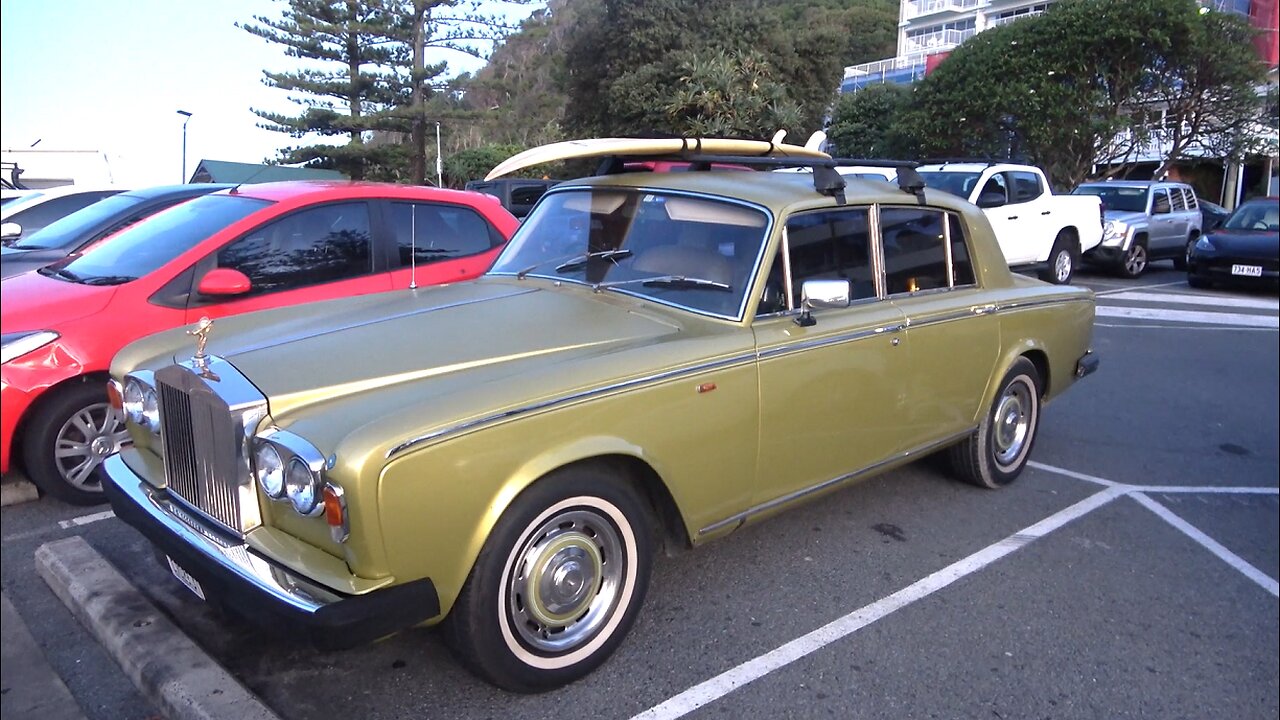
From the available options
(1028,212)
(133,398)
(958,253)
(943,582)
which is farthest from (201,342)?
(1028,212)

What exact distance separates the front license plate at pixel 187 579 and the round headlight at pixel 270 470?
17.5 inches

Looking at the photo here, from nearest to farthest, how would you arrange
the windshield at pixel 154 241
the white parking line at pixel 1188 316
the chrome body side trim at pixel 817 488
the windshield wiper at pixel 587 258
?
the chrome body side trim at pixel 817 488 < the windshield wiper at pixel 587 258 < the windshield at pixel 154 241 < the white parking line at pixel 1188 316

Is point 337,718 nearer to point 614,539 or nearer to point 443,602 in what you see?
point 443,602

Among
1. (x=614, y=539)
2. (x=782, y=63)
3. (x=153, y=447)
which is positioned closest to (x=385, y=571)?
(x=614, y=539)

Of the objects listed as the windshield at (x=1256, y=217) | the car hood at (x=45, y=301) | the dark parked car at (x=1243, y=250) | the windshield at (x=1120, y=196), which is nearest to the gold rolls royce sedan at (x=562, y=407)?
the car hood at (x=45, y=301)

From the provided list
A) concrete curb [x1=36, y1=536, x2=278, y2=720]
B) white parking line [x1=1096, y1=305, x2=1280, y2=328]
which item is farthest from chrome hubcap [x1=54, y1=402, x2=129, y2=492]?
white parking line [x1=1096, y1=305, x2=1280, y2=328]

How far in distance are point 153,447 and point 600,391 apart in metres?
1.65

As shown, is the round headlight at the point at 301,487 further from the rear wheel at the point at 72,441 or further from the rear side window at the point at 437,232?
the rear side window at the point at 437,232

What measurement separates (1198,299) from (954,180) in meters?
4.08

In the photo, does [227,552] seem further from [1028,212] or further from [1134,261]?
[1134,261]

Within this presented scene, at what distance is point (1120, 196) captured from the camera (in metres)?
17.4

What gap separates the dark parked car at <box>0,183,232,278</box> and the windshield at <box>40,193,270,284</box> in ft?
0.53

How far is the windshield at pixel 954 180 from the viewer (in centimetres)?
1264

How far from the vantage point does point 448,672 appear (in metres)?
3.11
